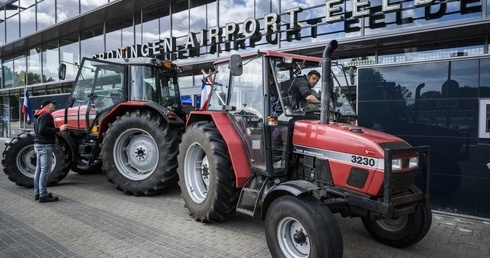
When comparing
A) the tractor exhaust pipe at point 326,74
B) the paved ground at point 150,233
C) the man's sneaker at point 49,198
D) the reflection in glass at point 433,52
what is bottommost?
the paved ground at point 150,233

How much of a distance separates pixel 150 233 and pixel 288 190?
219cm

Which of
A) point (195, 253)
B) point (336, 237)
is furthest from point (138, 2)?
point (336, 237)

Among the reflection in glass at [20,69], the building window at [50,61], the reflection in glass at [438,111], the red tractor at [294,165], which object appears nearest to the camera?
the red tractor at [294,165]

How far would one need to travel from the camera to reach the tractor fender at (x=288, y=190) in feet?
11.4

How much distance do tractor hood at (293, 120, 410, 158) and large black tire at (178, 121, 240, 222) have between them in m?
1.08

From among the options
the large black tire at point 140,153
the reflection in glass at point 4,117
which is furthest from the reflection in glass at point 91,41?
the large black tire at point 140,153

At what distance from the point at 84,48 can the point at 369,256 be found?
16.7 metres

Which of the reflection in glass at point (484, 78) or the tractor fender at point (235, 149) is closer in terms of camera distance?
the tractor fender at point (235, 149)

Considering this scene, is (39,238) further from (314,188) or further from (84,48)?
(84,48)

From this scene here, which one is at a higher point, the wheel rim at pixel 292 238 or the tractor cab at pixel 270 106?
the tractor cab at pixel 270 106

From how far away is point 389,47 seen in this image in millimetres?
8500

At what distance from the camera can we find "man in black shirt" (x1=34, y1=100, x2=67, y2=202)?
6.10m

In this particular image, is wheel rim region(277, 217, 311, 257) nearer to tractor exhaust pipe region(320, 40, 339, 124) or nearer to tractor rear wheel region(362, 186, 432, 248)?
tractor rear wheel region(362, 186, 432, 248)

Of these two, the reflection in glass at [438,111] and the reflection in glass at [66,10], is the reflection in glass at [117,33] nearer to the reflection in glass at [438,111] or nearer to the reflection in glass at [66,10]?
the reflection in glass at [66,10]
